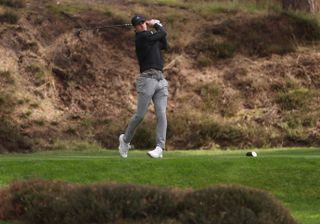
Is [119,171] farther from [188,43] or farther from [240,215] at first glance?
[188,43]

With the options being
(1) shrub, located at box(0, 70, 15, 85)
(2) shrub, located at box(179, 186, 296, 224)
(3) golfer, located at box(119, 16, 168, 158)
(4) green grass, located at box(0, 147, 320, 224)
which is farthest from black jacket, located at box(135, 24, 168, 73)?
(1) shrub, located at box(0, 70, 15, 85)

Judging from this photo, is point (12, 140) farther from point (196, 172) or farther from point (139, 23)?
point (196, 172)

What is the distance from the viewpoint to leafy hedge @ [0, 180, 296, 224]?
309 inches

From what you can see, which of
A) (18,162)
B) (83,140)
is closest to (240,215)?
(18,162)

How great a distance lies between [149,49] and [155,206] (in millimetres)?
6644

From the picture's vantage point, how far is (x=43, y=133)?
907 inches

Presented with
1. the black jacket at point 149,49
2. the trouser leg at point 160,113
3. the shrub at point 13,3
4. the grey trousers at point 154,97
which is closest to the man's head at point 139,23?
the black jacket at point 149,49

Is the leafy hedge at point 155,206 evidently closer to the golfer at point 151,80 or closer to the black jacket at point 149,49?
the golfer at point 151,80

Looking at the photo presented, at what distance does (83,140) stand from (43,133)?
108 centimetres

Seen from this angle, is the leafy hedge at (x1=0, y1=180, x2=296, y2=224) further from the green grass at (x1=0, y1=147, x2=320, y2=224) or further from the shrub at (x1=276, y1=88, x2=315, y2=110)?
the shrub at (x1=276, y1=88, x2=315, y2=110)

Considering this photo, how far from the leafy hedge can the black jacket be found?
19.7 feet

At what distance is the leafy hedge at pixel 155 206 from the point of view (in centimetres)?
786

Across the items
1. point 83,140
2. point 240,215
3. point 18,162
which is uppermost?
point 240,215

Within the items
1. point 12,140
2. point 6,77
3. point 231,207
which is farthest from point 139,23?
point 6,77
